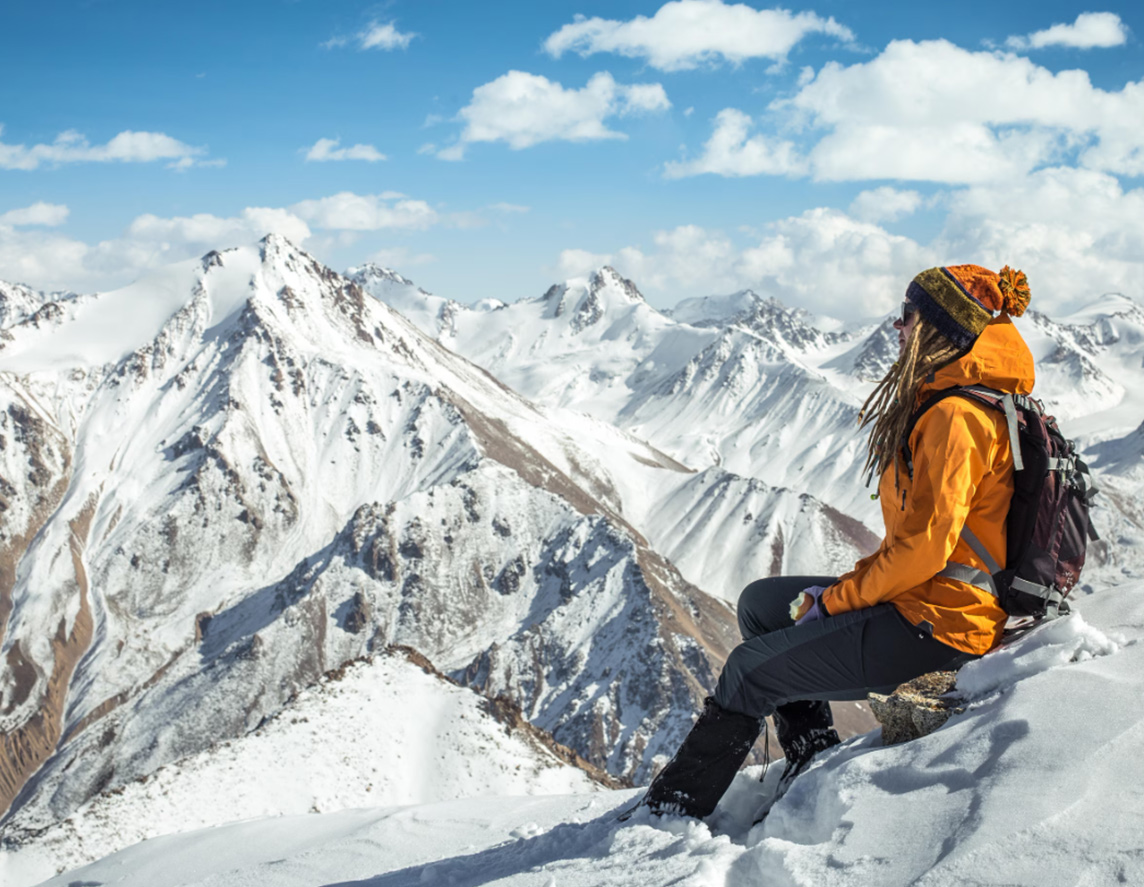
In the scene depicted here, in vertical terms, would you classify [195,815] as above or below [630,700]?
above

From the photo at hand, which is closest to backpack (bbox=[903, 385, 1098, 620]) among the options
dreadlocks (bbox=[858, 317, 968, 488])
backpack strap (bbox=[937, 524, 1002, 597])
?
backpack strap (bbox=[937, 524, 1002, 597])

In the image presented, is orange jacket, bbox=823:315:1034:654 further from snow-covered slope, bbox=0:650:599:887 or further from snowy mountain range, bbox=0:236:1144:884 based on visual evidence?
snowy mountain range, bbox=0:236:1144:884

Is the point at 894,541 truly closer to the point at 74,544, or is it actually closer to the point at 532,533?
the point at 532,533

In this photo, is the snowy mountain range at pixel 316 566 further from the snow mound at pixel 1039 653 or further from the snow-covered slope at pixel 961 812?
the snow mound at pixel 1039 653

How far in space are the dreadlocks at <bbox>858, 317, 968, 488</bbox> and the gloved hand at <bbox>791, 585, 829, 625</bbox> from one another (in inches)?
42.8

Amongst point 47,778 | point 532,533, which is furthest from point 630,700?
point 47,778

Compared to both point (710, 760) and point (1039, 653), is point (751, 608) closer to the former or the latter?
point (710, 760)

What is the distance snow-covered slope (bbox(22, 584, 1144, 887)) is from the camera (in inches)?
175

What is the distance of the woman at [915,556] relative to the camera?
5715 mm

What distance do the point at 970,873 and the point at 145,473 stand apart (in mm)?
170348

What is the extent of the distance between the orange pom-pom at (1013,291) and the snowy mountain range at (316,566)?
65.2ft

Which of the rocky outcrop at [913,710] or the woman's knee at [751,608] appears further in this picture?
the woman's knee at [751,608]

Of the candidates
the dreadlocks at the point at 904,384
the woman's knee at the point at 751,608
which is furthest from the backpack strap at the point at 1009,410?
the woman's knee at the point at 751,608

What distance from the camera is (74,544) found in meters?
141
